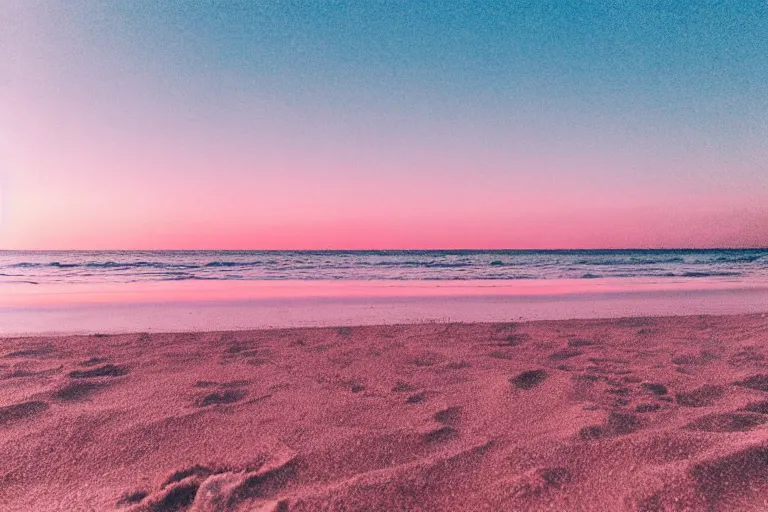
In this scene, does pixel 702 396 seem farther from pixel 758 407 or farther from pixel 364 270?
pixel 364 270

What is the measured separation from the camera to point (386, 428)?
2.59m

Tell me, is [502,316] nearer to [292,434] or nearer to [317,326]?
[317,326]

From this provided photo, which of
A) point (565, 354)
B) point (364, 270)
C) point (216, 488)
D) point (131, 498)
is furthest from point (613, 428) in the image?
point (364, 270)

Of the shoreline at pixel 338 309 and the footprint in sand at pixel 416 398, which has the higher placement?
the footprint in sand at pixel 416 398

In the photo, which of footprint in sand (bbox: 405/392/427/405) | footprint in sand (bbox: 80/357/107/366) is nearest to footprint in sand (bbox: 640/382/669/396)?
footprint in sand (bbox: 405/392/427/405)

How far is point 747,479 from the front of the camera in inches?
77.0

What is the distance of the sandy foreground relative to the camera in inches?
77.4

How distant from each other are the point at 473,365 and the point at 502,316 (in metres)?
3.36

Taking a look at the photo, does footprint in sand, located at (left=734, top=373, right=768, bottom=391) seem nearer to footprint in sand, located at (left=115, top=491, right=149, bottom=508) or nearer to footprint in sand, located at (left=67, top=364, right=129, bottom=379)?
footprint in sand, located at (left=115, top=491, right=149, bottom=508)

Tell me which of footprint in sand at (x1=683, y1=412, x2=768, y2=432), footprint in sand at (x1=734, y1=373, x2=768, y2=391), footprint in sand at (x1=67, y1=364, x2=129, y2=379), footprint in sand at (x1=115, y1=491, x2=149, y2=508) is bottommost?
footprint in sand at (x1=115, y1=491, x2=149, y2=508)

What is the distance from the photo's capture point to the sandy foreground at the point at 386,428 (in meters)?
1.97

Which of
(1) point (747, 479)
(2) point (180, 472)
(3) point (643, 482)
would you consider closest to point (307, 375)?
(2) point (180, 472)

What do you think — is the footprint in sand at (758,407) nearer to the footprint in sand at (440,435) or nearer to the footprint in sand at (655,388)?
the footprint in sand at (655,388)

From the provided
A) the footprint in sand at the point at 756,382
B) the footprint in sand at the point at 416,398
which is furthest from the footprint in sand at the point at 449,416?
the footprint in sand at the point at 756,382
